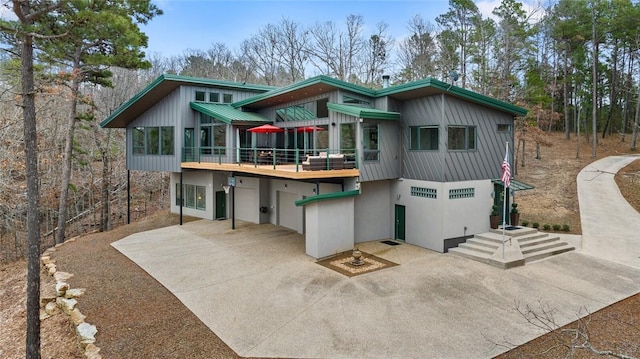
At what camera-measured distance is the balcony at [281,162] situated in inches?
493

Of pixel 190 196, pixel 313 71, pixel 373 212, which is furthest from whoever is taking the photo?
pixel 313 71

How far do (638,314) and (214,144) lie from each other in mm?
16661

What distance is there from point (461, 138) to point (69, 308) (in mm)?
13632

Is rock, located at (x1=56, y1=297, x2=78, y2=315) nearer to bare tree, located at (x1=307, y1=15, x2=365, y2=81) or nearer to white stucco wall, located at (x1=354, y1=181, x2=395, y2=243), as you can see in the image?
white stucco wall, located at (x1=354, y1=181, x2=395, y2=243)

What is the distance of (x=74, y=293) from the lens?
9719 mm

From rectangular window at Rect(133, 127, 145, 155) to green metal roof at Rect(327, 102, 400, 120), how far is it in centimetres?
1158

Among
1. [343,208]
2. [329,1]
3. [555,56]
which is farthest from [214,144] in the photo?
[555,56]

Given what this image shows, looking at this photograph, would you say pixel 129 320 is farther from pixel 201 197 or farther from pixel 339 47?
pixel 339 47

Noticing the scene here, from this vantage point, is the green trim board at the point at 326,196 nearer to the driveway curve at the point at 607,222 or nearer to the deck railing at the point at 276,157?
the deck railing at the point at 276,157

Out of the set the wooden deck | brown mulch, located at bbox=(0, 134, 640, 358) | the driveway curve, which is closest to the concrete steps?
the driveway curve

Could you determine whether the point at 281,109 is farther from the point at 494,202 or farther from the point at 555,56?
the point at 555,56

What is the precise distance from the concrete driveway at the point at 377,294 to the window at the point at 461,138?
4233 millimetres

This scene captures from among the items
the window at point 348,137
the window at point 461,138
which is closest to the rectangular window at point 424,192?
the window at point 461,138

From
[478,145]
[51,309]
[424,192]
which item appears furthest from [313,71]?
[51,309]
